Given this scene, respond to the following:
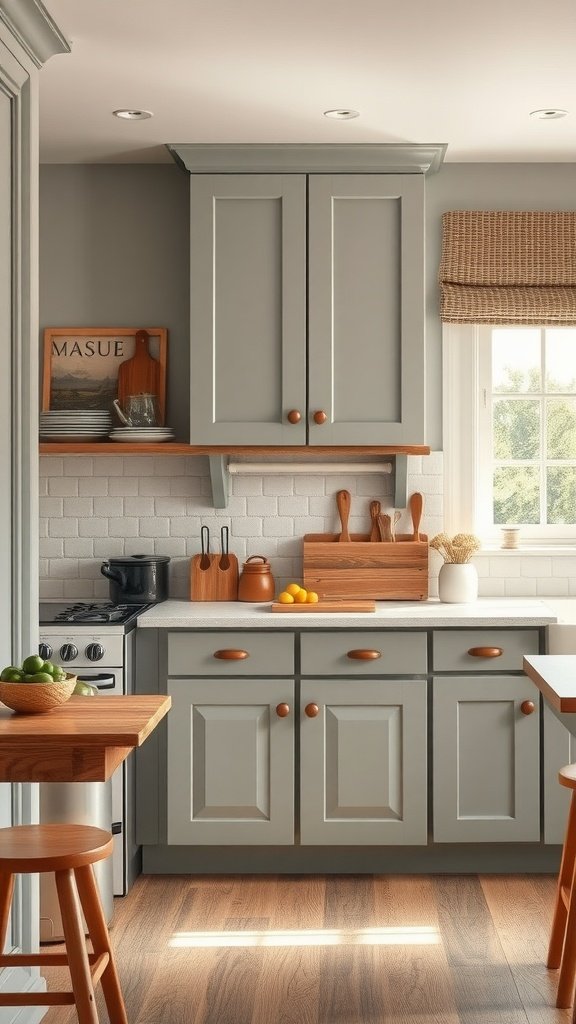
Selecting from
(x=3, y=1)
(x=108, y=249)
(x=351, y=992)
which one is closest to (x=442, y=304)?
(x=108, y=249)

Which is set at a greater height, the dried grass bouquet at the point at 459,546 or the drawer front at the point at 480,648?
the dried grass bouquet at the point at 459,546

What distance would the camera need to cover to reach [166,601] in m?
4.55

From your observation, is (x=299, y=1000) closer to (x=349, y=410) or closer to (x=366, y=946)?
(x=366, y=946)

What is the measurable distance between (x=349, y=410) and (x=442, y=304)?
65 centimetres

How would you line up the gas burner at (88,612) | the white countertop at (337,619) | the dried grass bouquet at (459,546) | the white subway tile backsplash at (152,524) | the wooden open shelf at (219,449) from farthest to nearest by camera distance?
1. the white subway tile backsplash at (152,524)
2. the dried grass bouquet at (459,546)
3. the wooden open shelf at (219,449)
4. the white countertop at (337,619)
5. the gas burner at (88,612)

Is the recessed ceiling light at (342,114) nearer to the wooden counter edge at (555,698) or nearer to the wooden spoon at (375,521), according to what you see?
the wooden spoon at (375,521)

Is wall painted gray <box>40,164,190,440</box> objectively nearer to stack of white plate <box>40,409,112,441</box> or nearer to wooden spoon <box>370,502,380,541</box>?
stack of white plate <box>40,409,112,441</box>

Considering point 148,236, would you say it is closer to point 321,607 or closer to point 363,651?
point 321,607

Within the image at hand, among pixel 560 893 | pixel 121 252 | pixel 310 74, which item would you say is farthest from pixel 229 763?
pixel 310 74

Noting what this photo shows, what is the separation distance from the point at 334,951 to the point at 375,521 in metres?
1.76

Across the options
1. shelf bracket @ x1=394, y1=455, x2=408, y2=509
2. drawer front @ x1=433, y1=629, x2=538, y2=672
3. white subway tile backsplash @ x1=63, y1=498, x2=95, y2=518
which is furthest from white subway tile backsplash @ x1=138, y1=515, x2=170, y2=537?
drawer front @ x1=433, y1=629, x2=538, y2=672

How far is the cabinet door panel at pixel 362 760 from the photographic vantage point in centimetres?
407

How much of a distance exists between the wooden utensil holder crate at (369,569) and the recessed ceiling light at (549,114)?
65.0 inches

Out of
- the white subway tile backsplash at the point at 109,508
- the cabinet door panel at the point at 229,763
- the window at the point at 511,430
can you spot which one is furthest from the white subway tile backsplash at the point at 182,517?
the cabinet door panel at the point at 229,763
